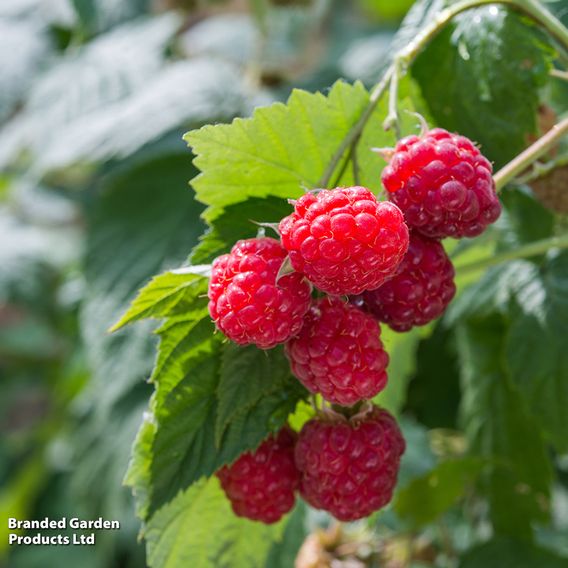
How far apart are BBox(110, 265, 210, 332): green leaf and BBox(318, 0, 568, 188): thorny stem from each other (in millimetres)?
130

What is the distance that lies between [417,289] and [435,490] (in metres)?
0.52

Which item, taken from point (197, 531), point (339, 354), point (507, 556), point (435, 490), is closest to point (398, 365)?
point (435, 490)

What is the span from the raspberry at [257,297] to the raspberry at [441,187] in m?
0.10

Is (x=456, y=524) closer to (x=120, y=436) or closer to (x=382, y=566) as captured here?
(x=382, y=566)

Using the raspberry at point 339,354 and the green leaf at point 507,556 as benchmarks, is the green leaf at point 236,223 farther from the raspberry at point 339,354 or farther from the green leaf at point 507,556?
the green leaf at point 507,556

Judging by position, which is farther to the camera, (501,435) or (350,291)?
(501,435)

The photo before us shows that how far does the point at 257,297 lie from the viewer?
1.87 ft

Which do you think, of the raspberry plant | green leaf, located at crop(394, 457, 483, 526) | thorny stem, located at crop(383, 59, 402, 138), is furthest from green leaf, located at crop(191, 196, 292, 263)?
green leaf, located at crop(394, 457, 483, 526)

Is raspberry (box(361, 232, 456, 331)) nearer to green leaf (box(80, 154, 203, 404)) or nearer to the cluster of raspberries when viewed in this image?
the cluster of raspberries

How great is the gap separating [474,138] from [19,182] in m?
1.45

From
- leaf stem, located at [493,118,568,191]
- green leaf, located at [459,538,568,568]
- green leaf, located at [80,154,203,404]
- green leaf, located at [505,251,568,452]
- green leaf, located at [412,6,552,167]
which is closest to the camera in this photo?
leaf stem, located at [493,118,568,191]

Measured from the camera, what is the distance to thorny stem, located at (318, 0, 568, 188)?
27.4 inches

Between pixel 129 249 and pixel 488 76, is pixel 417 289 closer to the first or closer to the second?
pixel 488 76

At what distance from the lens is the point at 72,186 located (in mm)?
2004
